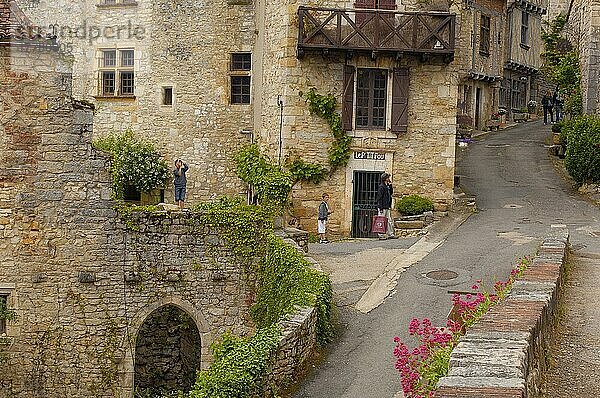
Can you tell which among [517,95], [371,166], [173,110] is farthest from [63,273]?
[517,95]

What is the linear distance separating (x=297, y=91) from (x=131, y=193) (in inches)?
347

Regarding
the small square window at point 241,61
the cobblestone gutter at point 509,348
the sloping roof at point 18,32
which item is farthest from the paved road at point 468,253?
the small square window at point 241,61

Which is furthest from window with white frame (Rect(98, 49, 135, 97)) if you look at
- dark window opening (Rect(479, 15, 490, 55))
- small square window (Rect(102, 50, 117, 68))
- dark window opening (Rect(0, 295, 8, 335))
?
dark window opening (Rect(0, 295, 8, 335))

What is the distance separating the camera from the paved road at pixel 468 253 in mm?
10281

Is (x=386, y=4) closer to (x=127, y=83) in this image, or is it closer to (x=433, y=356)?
(x=127, y=83)

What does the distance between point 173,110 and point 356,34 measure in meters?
8.55

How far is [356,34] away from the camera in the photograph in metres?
21.4

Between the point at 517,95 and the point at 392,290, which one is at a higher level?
the point at 517,95

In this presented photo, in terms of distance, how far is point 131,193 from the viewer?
2858 cm

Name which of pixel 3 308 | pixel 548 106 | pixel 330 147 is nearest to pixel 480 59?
pixel 548 106

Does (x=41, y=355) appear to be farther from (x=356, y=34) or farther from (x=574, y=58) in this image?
(x=574, y=58)

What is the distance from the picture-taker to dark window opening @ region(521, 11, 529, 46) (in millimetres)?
39684

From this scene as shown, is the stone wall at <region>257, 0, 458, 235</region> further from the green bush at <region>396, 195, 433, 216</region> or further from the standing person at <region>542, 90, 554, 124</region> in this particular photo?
the standing person at <region>542, 90, 554, 124</region>

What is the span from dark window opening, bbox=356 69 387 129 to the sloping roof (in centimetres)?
Answer: 984
